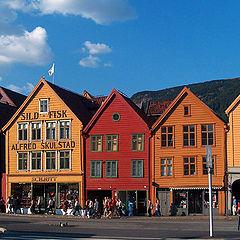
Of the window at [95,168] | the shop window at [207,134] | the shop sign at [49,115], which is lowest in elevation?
the window at [95,168]

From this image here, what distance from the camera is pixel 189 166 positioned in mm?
48031

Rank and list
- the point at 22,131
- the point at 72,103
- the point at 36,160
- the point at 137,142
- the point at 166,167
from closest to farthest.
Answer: the point at 166,167, the point at 137,142, the point at 36,160, the point at 22,131, the point at 72,103

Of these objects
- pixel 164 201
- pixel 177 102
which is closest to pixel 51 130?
pixel 177 102

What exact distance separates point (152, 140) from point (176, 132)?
2666mm

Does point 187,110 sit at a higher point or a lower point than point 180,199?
higher

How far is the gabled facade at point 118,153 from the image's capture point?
49625mm

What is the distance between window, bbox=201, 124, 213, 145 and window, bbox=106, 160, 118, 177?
31.9 feet

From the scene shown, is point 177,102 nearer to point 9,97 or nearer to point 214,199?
point 214,199

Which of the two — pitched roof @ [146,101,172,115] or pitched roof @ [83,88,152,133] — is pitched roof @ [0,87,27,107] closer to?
pitched roof @ [83,88,152,133]

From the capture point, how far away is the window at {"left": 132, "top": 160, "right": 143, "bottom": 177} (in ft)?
163

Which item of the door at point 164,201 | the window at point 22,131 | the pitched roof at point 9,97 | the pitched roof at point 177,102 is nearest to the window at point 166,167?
the door at point 164,201

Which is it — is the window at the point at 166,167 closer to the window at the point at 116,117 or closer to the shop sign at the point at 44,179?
the window at the point at 116,117

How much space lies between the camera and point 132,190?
4962 centimetres

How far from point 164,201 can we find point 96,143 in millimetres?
9666
